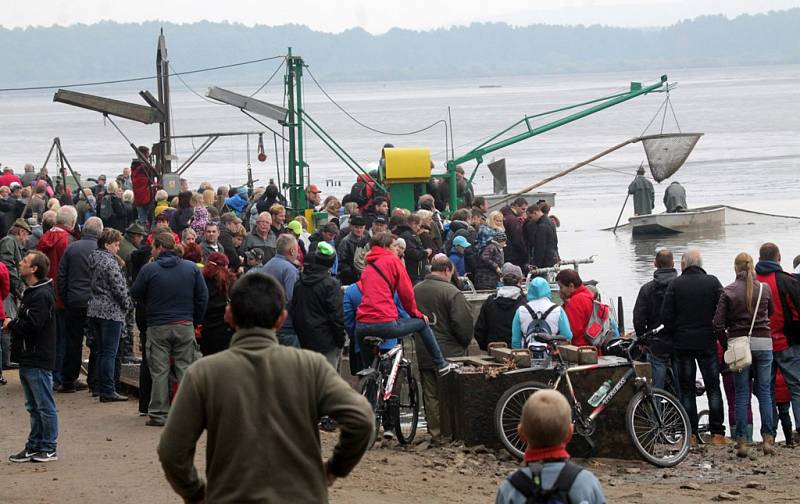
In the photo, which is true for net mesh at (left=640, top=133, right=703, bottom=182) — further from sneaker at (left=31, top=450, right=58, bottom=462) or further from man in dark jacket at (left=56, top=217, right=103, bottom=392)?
sneaker at (left=31, top=450, right=58, bottom=462)

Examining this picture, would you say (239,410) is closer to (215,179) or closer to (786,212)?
(786,212)

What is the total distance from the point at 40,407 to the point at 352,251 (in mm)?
5299

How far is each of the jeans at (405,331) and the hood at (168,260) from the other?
56.8 inches

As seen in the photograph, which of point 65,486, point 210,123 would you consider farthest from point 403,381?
point 210,123

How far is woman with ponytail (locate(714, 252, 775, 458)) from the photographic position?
10.3 m

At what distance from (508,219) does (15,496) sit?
9898mm

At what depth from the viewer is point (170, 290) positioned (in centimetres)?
1034

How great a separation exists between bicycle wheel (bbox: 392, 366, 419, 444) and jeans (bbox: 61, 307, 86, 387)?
10.4ft

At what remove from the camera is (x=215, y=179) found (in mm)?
57156

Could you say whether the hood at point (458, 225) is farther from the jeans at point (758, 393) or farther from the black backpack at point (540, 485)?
the black backpack at point (540, 485)

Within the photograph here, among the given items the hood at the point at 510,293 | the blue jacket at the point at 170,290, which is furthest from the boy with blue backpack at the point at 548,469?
the hood at the point at 510,293

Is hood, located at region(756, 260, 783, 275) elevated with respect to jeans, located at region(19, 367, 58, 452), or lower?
elevated

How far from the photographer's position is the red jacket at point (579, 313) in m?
10.7

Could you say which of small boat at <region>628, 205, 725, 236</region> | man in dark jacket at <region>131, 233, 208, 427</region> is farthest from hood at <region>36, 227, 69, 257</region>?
small boat at <region>628, 205, 725, 236</region>
